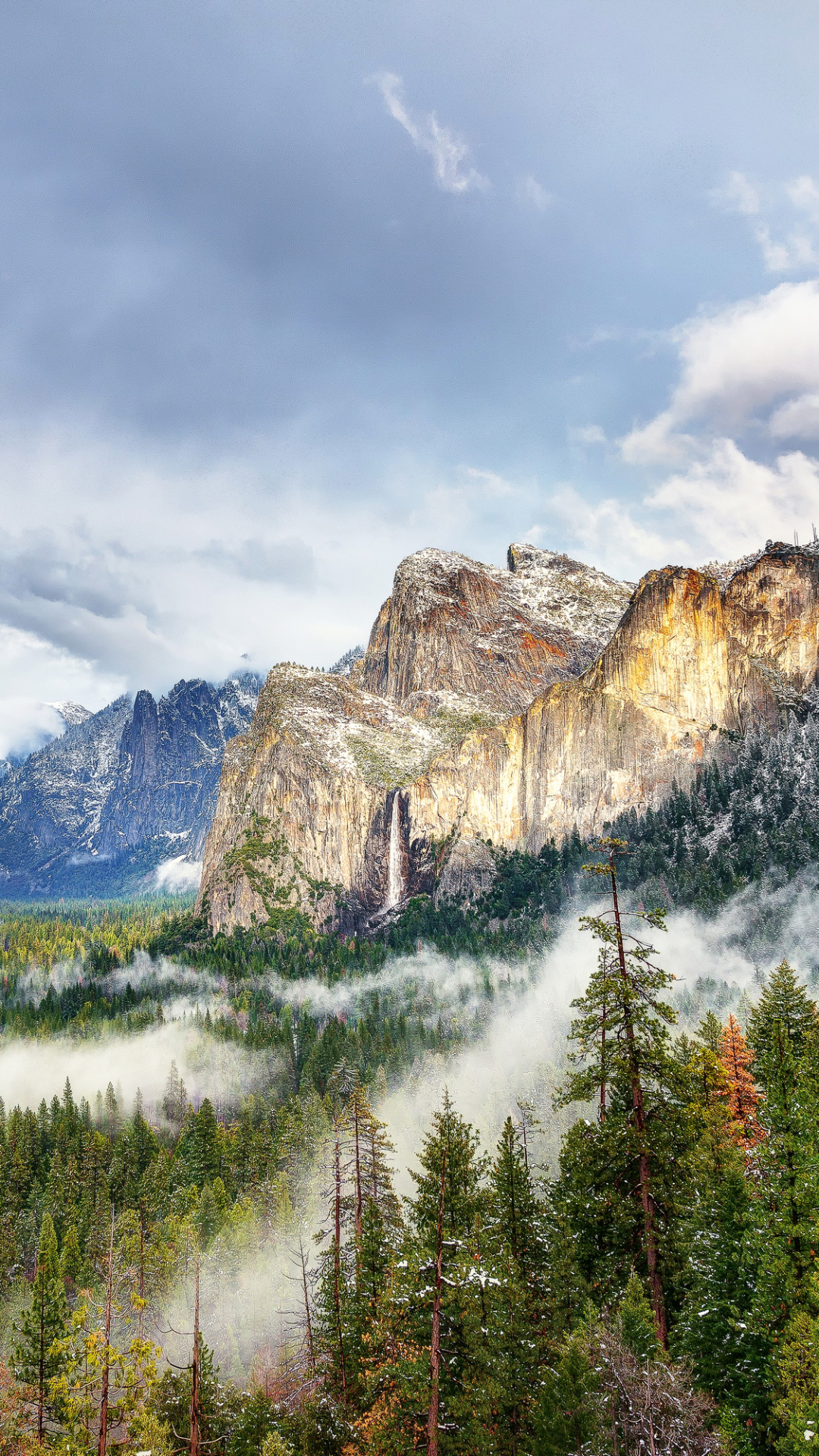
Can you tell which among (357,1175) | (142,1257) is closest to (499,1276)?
(357,1175)

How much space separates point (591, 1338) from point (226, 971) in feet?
538

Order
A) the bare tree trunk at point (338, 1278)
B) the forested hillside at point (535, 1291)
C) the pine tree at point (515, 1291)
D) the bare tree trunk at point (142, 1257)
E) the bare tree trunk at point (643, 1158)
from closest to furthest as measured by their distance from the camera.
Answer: the forested hillside at point (535, 1291), the bare tree trunk at point (643, 1158), the pine tree at point (515, 1291), the bare tree trunk at point (338, 1278), the bare tree trunk at point (142, 1257)

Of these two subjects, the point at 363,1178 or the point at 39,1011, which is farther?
the point at 39,1011

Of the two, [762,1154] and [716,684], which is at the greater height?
[716,684]

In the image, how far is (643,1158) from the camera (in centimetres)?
2172

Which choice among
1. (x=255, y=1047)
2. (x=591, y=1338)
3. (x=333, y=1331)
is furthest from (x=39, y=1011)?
(x=591, y=1338)

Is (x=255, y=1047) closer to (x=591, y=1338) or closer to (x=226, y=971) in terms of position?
(x=226, y=971)

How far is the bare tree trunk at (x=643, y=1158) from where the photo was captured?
2117cm

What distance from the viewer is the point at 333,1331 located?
34062 millimetres

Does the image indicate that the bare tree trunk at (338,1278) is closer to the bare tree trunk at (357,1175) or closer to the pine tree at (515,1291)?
the bare tree trunk at (357,1175)

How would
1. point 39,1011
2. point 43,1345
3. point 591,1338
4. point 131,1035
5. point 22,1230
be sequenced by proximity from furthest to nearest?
point 39,1011 → point 131,1035 → point 22,1230 → point 43,1345 → point 591,1338

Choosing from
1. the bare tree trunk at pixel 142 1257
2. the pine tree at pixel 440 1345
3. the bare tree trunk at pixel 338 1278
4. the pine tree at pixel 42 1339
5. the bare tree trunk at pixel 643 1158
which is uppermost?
the bare tree trunk at pixel 643 1158

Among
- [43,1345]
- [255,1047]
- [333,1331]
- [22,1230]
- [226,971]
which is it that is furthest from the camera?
[226,971]

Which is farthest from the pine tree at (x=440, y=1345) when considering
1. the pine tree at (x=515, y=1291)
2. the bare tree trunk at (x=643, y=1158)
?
the bare tree trunk at (x=643, y=1158)
